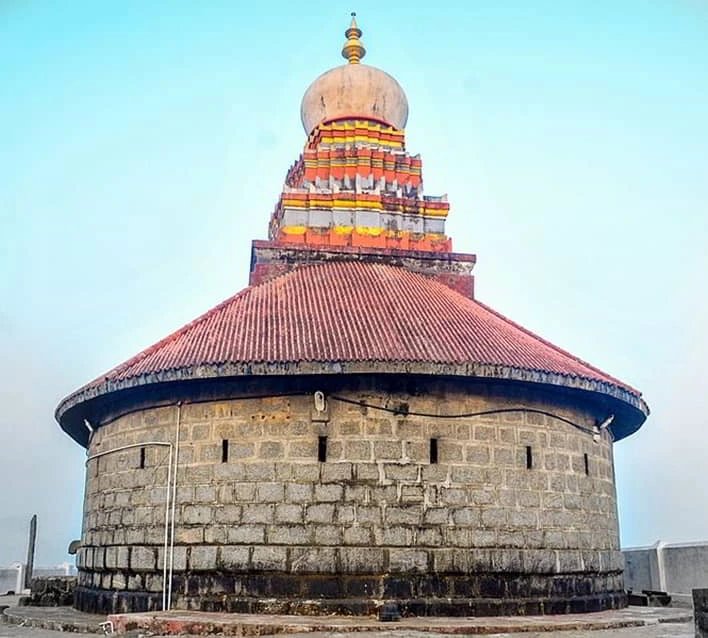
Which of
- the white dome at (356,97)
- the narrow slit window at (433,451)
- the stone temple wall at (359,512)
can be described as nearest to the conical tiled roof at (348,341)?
the stone temple wall at (359,512)

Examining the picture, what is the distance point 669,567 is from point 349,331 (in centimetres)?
889

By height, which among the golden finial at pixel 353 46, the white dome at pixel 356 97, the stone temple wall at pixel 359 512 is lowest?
the stone temple wall at pixel 359 512

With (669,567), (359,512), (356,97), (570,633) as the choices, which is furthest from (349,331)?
(356,97)

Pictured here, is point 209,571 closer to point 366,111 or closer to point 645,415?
point 645,415

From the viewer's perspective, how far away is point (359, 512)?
11.7 metres

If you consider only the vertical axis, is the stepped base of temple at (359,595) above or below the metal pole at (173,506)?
below

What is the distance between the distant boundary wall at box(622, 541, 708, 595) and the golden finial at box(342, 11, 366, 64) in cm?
1361

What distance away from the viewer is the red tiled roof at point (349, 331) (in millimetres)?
12188

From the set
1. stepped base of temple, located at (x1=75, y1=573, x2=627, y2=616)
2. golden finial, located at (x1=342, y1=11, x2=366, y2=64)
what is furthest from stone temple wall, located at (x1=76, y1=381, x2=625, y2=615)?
golden finial, located at (x1=342, y1=11, x2=366, y2=64)

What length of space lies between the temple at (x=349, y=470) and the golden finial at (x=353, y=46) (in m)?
10.3

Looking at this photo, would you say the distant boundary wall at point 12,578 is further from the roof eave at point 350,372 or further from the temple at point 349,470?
the roof eave at point 350,372

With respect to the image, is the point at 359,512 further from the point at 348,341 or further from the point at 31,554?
the point at 31,554

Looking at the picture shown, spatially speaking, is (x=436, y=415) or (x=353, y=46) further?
(x=353, y=46)

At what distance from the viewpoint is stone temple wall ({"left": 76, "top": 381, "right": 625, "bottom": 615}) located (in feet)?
38.2
